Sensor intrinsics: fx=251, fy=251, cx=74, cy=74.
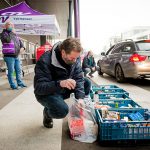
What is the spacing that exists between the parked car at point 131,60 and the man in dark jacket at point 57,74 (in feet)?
15.0

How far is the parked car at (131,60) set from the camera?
7328mm

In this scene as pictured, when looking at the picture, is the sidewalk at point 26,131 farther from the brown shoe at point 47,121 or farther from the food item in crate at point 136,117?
the food item in crate at point 136,117

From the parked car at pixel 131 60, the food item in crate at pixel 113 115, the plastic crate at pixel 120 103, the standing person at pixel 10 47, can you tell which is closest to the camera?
the food item in crate at pixel 113 115

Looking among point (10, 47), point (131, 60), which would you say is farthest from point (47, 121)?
point (131, 60)

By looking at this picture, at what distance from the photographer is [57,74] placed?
3.00 metres

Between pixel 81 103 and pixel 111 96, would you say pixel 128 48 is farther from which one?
pixel 81 103

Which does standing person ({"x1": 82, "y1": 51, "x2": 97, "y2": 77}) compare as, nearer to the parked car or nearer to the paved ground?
the parked car

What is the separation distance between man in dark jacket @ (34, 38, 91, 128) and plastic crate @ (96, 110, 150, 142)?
461 millimetres

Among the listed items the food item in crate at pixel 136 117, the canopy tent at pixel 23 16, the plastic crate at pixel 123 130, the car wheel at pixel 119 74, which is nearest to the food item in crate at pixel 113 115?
the food item in crate at pixel 136 117

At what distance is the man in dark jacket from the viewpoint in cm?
270

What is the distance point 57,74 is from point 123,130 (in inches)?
39.2

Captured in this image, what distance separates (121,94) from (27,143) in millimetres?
2186

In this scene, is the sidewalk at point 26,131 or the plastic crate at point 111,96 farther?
the plastic crate at point 111,96

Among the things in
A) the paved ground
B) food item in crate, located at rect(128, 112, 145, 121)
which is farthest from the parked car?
food item in crate, located at rect(128, 112, 145, 121)
